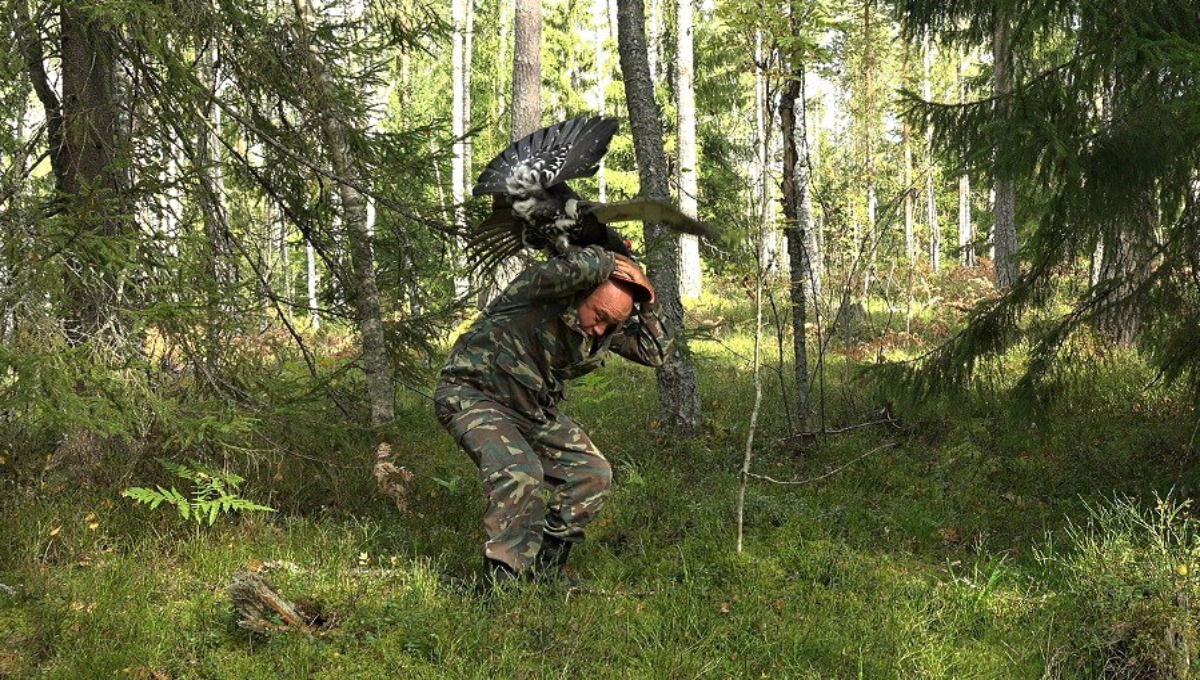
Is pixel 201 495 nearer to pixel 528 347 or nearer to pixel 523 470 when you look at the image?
pixel 523 470

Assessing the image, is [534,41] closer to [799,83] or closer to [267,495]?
[799,83]

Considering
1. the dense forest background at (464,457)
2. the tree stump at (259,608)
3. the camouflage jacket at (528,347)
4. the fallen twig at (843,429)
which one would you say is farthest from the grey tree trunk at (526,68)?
the tree stump at (259,608)

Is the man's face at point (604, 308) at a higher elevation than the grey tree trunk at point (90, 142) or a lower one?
lower

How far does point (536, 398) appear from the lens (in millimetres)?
4543

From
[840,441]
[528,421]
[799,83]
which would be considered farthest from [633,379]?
[528,421]

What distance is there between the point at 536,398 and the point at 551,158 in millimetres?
1315

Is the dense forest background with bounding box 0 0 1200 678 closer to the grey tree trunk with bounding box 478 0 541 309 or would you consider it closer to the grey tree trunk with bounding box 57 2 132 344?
the grey tree trunk with bounding box 57 2 132 344

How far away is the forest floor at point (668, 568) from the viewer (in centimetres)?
356

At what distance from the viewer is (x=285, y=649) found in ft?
11.5

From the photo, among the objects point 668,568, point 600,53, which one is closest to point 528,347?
point 668,568

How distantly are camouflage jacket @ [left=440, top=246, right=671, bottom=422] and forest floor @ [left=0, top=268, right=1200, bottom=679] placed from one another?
1065 mm

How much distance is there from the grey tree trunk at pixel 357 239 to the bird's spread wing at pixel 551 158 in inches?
88.0

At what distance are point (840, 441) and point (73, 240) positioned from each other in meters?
6.10

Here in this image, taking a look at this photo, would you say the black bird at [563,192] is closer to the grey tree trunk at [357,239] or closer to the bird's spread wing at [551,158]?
the bird's spread wing at [551,158]
